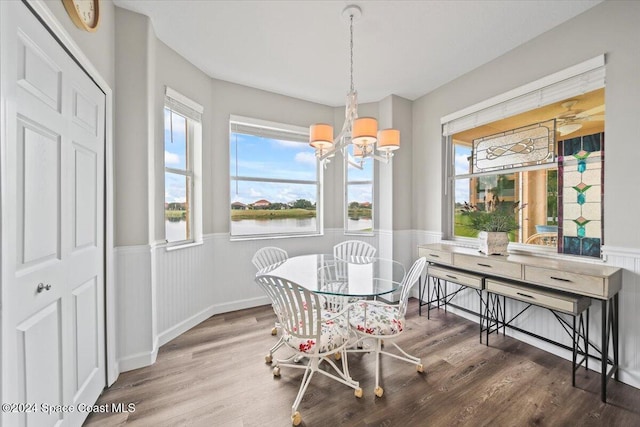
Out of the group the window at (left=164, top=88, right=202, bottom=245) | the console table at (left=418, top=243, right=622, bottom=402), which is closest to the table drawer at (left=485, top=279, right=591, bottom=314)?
the console table at (left=418, top=243, right=622, bottom=402)

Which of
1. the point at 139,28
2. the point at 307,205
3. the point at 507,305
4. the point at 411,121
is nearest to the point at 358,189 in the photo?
the point at 307,205

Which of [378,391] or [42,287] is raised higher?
[42,287]

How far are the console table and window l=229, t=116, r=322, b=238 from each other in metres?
2.09

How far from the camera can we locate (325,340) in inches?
69.2

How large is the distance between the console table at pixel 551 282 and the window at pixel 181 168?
2941 millimetres

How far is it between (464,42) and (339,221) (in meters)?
2.61

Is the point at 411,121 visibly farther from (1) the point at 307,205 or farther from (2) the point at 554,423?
A: (2) the point at 554,423

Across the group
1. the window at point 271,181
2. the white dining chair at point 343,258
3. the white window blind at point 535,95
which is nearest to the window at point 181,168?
the window at point 271,181

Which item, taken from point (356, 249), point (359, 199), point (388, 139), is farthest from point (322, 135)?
point (359, 199)

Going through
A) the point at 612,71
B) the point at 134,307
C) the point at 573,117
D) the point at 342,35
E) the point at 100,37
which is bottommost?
the point at 134,307

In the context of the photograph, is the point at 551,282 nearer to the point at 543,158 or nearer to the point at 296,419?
the point at 543,158

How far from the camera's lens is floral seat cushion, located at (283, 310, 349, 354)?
1.72m

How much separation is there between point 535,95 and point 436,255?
1.81 m

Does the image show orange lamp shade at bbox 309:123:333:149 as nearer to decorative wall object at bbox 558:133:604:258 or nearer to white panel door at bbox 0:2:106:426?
white panel door at bbox 0:2:106:426
